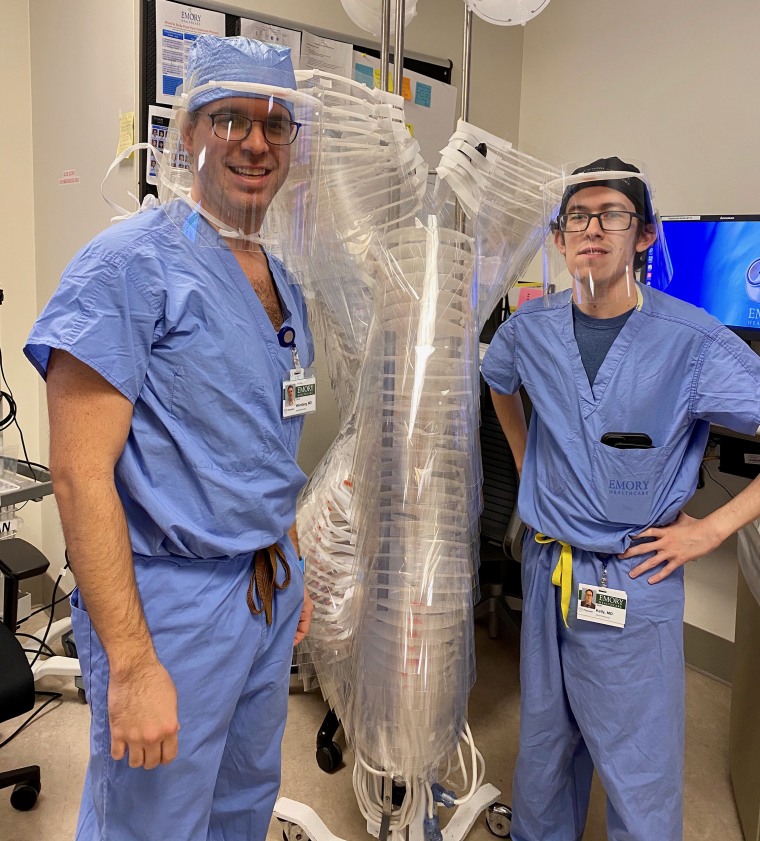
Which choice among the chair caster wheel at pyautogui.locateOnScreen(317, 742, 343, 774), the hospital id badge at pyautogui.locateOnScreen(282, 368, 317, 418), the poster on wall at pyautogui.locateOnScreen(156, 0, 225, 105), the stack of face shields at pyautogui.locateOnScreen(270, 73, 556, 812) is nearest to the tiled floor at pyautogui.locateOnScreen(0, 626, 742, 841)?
the chair caster wheel at pyautogui.locateOnScreen(317, 742, 343, 774)

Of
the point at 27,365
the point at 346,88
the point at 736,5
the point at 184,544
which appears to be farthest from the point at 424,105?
the point at 184,544

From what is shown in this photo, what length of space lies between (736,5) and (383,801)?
2600 millimetres

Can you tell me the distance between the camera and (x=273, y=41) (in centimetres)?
229

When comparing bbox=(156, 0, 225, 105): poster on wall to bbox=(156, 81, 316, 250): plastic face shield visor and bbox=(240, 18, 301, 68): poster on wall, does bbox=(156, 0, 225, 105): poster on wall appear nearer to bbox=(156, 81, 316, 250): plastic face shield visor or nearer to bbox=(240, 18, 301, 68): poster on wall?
bbox=(240, 18, 301, 68): poster on wall

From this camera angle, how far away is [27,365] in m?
2.71

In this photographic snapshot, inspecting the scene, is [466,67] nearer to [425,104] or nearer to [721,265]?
[721,265]

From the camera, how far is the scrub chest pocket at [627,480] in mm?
1359

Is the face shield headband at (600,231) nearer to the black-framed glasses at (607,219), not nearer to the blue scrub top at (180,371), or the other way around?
the black-framed glasses at (607,219)

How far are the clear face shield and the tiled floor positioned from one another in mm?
1344

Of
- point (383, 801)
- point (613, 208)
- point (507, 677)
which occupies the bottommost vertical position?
point (507, 677)

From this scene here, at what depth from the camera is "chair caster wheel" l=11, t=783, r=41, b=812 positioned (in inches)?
69.3

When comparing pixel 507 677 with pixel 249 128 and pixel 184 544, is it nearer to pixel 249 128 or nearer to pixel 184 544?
pixel 184 544

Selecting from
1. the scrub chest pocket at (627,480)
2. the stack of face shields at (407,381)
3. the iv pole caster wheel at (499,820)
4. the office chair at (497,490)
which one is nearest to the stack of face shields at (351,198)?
the stack of face shields at (407,381)

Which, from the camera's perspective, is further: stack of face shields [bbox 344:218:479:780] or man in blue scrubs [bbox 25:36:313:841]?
stack of face shields [bbox 344:218:479:780]
